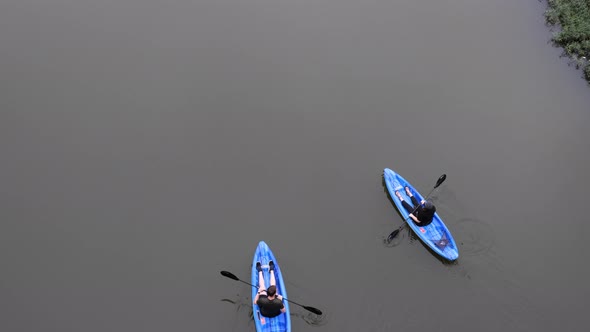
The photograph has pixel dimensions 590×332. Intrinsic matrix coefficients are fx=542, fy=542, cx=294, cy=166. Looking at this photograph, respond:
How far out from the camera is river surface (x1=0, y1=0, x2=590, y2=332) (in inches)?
338

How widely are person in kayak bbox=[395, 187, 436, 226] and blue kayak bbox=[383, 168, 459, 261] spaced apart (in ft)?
0.21

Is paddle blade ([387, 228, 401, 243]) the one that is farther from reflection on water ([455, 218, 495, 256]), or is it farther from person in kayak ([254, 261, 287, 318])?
person in kayak ([254, 261, 287, 318])

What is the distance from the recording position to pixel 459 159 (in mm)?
10703

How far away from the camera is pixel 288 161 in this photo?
10383 mm

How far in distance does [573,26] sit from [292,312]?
32.9 ft

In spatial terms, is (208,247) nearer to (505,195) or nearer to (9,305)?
(9,305)

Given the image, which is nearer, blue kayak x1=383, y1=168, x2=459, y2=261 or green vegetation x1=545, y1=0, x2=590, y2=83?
blue kayak x1=383, y1=168, x2=459, y2=261

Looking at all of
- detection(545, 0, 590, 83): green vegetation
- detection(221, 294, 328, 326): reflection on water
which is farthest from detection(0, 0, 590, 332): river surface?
detection(545, 0, 590, 83): green vegetation

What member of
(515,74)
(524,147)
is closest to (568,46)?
(515,74)

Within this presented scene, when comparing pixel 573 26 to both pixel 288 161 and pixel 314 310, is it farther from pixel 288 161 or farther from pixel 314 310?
pixel 314 310

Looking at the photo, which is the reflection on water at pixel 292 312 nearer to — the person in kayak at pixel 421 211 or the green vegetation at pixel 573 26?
the person in kayak at pixel 421 211

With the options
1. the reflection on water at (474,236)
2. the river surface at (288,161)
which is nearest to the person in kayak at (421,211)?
the river surface at (288,161)

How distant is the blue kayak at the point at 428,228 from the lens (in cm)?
912

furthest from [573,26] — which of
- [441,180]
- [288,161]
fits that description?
[288,161]
